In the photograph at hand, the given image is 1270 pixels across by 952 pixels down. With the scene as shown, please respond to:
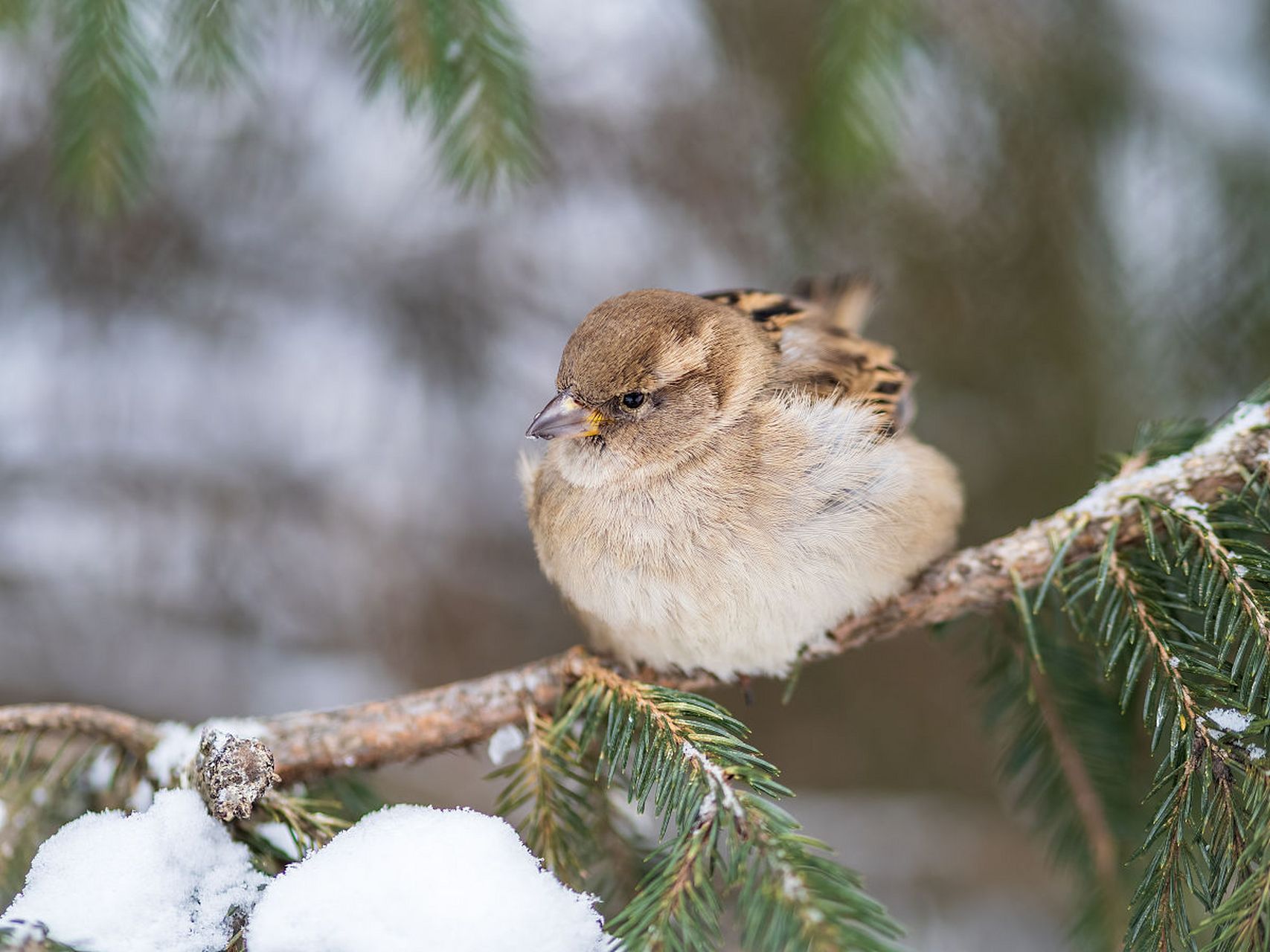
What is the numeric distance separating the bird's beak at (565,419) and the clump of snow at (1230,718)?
1029 millimetres

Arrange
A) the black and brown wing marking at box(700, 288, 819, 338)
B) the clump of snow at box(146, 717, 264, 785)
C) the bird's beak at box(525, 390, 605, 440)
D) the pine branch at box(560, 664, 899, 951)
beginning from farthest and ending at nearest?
the black and brown wing marking at box(700, 288, 819, 338) → the bird's beak at box(525, 390, 605, 440) → the clump of snow at box(146, 717, 264, 785) → the pine branch at box(560, 664, 899, 951)

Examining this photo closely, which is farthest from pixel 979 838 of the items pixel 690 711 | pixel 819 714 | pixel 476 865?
pixel 476 865

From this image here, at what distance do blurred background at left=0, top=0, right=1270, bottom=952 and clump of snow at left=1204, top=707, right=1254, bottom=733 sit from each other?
1.08 meters

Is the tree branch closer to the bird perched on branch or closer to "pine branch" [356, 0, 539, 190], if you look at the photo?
the bird perched on branch

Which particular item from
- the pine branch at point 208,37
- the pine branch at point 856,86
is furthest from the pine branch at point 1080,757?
the pine branch at point 208,37

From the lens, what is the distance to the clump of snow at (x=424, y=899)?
104 cm

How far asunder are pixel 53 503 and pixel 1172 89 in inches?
106

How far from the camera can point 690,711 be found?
130 cm

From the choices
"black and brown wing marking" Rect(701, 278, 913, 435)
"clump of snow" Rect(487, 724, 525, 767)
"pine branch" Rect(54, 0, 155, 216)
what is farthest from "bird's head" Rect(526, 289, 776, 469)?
"pine branch" Rect(54, 0, 155, 216)

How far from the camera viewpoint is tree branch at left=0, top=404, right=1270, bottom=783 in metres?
1.44

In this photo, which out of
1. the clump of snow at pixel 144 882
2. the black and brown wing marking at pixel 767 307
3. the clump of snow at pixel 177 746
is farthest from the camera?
the black and brown wing marking at pixel 767 307

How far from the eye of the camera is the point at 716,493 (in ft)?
5.45

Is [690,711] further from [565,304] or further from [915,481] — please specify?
[565,304]

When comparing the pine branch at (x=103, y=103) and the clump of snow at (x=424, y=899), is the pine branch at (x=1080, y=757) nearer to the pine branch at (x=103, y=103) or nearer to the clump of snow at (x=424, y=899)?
the clump of snow at (x=424, y=899)
